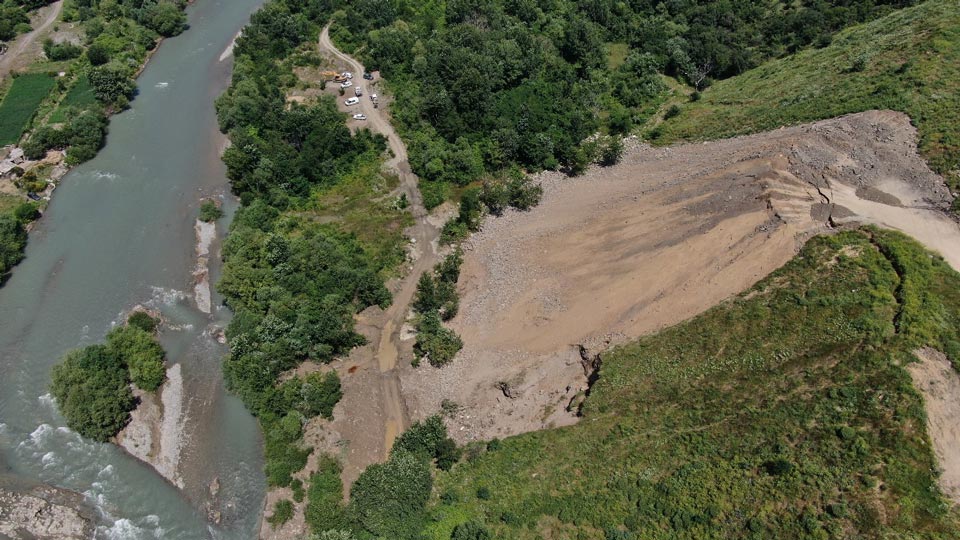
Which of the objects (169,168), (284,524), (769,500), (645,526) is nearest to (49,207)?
(169,168)

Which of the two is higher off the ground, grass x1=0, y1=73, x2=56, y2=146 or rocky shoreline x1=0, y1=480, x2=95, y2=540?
grass x1=0, y1=73, x2=56, y2=146

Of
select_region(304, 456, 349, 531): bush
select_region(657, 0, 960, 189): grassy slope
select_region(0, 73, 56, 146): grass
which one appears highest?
select_region(657, 0, 960, 189): grassy slope

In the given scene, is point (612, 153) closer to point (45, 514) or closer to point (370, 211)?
point (370, 211)

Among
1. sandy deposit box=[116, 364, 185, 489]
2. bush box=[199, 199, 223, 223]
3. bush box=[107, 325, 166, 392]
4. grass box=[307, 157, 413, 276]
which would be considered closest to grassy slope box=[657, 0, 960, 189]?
grass box=[307, 157, 413, 276]

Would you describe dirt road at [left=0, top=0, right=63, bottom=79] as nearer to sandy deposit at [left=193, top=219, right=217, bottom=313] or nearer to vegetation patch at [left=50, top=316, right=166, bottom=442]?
sandy deposit at [left=193, top=219, right=217, bottom=313]

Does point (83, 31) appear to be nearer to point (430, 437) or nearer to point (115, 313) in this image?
point (115, 313)

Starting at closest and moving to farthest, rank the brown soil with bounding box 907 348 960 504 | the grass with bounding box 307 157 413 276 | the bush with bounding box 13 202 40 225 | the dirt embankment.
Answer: the brown soil with bounding box 907 348 960 504 → the dirt embankment → the grass with bounding box 307 157 413 276 → the bush with bounding box 13 202 40 225
